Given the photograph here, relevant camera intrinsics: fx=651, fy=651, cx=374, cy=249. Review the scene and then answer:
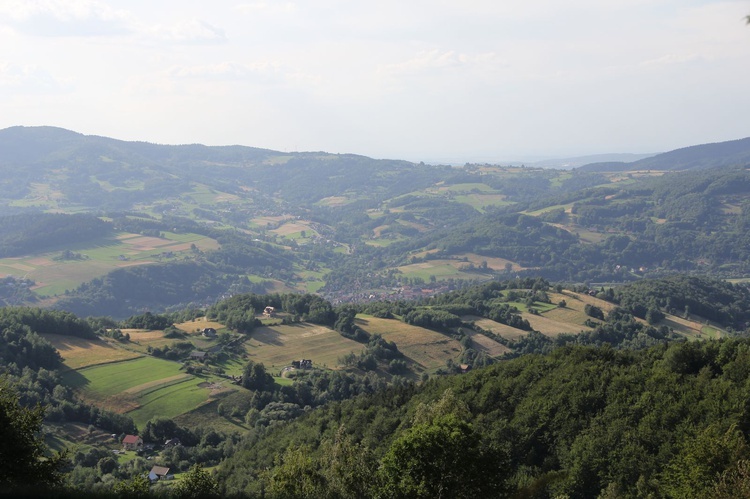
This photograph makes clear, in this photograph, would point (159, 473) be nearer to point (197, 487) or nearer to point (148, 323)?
point (197, 487)

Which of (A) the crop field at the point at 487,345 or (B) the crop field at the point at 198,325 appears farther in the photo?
(A) the crop field at the point at 487,345

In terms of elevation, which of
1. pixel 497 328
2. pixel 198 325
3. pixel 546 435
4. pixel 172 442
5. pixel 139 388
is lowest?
pixel 497 328

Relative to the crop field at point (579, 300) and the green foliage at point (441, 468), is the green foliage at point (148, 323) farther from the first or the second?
the green foliage at point (441, 468)

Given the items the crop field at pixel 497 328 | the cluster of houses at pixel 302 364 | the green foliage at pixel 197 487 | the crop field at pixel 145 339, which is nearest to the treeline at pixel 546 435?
the green foliage at pixel 197 487

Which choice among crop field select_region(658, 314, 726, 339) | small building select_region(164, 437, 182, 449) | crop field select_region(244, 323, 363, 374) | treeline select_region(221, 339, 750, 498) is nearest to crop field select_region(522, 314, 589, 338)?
crop field select_region(658, 314, 726, 339)

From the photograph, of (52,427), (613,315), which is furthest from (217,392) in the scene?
(613,315)

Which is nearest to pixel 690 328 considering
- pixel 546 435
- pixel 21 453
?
pixel 546 435
